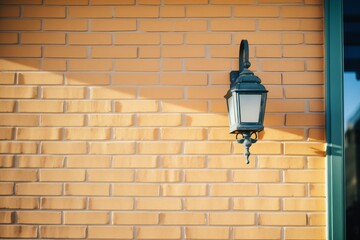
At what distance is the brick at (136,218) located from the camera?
228cm

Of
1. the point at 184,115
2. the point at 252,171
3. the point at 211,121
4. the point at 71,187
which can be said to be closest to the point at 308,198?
the point at 252,171

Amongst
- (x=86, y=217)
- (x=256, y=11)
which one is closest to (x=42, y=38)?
(x=86, y=217)

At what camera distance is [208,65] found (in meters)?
2.37

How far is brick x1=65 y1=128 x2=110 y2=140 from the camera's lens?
2330 millimetres

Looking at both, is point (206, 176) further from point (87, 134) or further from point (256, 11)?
point (256, 11)

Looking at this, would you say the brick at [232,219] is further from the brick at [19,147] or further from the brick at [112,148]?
the brick at [19,147]

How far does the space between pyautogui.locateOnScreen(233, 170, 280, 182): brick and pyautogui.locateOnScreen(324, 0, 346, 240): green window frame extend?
0.29 meters

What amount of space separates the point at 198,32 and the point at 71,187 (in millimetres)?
1170

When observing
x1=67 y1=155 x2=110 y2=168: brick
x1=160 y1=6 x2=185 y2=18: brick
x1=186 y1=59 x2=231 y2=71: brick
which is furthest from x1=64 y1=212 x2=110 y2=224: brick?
x1=160 y1=6 x2=185 y2=18: brick

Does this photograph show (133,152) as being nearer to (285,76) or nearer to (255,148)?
(255,148)

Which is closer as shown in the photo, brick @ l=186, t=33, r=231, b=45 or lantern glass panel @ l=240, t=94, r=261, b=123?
lantern glass panel @ l=240, t=94, r=261, b=123

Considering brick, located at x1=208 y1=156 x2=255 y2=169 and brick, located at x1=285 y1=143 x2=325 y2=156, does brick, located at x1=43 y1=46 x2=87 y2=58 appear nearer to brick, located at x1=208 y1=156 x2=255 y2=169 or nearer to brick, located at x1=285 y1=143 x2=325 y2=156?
brick, located at x1=208 y1=156 x2=255 y2=169

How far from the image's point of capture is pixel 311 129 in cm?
232

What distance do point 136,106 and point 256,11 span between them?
3.00 ft
